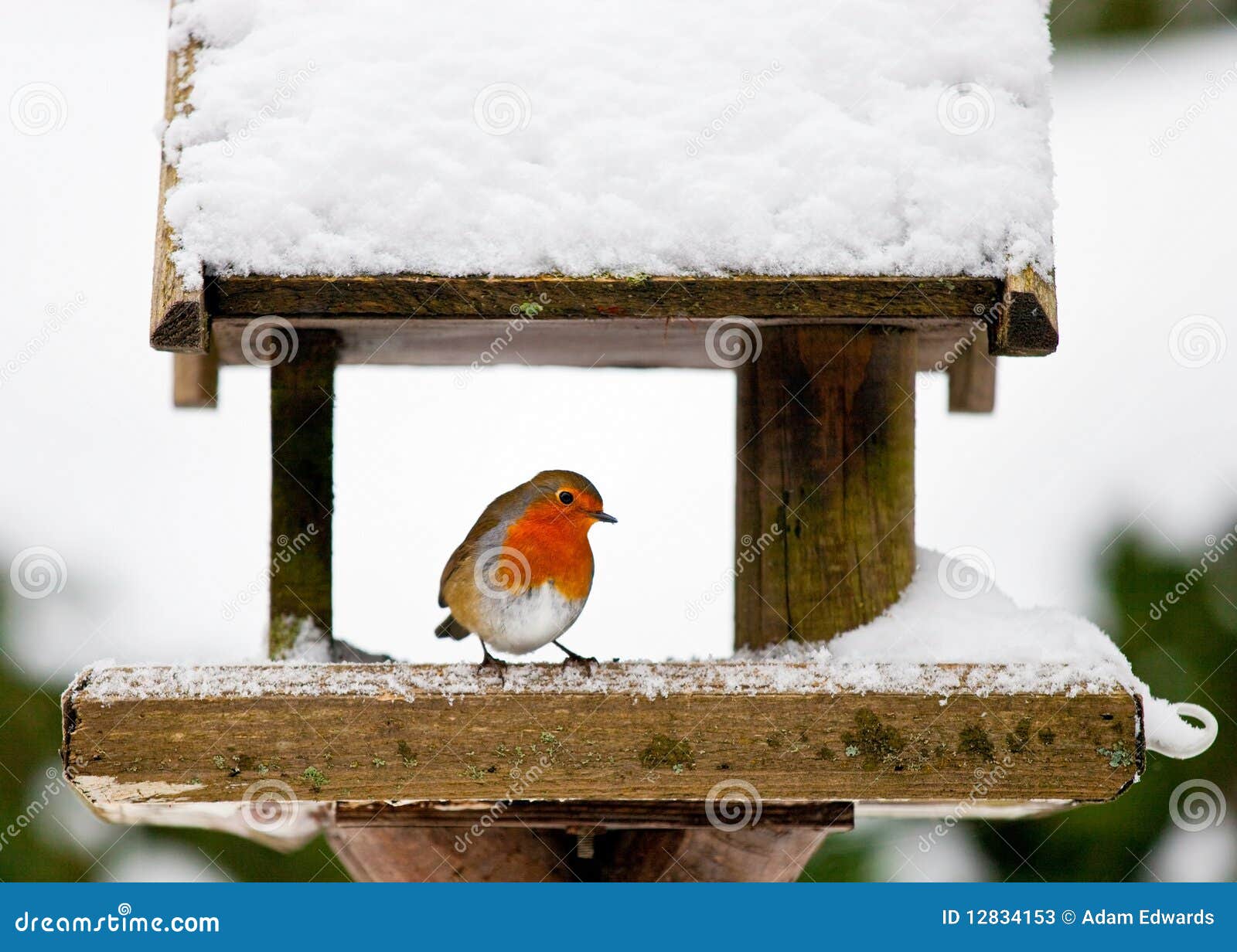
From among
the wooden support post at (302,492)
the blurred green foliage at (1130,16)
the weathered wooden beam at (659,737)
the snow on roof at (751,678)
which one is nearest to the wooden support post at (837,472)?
Answer: the snow on roof at (751,678)

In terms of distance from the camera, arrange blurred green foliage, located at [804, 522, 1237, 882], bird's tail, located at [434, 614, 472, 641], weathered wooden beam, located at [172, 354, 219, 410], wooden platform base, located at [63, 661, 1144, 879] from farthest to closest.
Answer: blurred green foliage, located at [804, 522, 1237, 882], weathered wooden beam, located at [172, 354, 219, 410], bird's tail, located at [434, 614, 472, 641], wooden platform base, located at [63, 661, 1144, 879]

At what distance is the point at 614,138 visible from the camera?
2.28m

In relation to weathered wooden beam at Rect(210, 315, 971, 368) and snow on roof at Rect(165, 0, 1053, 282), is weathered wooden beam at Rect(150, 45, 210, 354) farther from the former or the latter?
weathered wooden beam at Rect(210, 315, 971, 368)

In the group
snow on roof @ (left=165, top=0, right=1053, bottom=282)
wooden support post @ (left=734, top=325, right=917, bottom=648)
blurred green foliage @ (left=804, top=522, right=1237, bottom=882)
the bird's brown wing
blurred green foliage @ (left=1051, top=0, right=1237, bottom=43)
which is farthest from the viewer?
blurred green foliage @ (left=804, top=522, right=1237, bottom=882)

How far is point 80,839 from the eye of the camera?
4328mm

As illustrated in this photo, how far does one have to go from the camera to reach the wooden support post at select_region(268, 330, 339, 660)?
9.49 ft

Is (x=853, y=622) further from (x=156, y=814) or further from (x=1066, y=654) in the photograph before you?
(x=156, y=814)

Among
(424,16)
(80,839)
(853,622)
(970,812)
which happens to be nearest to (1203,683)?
(970,812)

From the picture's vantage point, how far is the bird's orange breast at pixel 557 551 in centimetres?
275

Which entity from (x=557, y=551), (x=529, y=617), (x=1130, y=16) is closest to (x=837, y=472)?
(x=557, y=551)

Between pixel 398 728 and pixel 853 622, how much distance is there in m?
1.13

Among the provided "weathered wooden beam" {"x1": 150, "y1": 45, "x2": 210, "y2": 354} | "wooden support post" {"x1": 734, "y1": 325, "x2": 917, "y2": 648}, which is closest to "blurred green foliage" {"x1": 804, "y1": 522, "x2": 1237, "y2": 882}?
"wooden support post" {"x1": 734, "y1": 325, "x2": 917, "y2": 648}

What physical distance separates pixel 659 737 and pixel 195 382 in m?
2.40

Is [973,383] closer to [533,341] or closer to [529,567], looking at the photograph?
[533,341]
